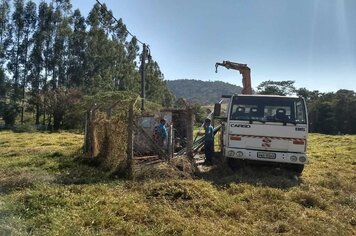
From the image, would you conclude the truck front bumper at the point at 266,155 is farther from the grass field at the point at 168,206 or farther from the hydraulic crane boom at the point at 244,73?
the hydraulic crane boom at the point at 244,73

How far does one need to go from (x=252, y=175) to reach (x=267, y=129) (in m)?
1.48

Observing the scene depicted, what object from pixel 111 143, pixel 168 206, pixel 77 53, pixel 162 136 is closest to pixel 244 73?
pixel 162 136

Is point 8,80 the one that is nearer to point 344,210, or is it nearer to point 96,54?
point 96,54

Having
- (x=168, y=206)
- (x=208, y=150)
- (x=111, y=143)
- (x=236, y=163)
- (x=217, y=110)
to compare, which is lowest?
(x=168, y=206)

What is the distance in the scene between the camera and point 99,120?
47.4 ft

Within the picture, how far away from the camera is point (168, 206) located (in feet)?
27.7

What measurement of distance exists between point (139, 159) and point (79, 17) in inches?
2052

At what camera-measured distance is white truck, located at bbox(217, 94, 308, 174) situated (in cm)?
1277

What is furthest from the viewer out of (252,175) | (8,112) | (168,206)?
(8,112)

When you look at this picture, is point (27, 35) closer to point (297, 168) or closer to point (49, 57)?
point (49, 57)

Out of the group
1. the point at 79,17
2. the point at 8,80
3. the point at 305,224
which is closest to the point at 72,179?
the point at 305,224

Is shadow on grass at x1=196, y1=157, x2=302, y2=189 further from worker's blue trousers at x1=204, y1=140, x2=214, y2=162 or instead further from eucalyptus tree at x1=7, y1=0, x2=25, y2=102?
eucalyptus tree at x1=7, y1=0, x2=25, y2=102

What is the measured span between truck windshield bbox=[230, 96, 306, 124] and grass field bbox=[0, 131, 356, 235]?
6.13ft

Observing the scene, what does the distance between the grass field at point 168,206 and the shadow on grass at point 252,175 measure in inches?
2.3
